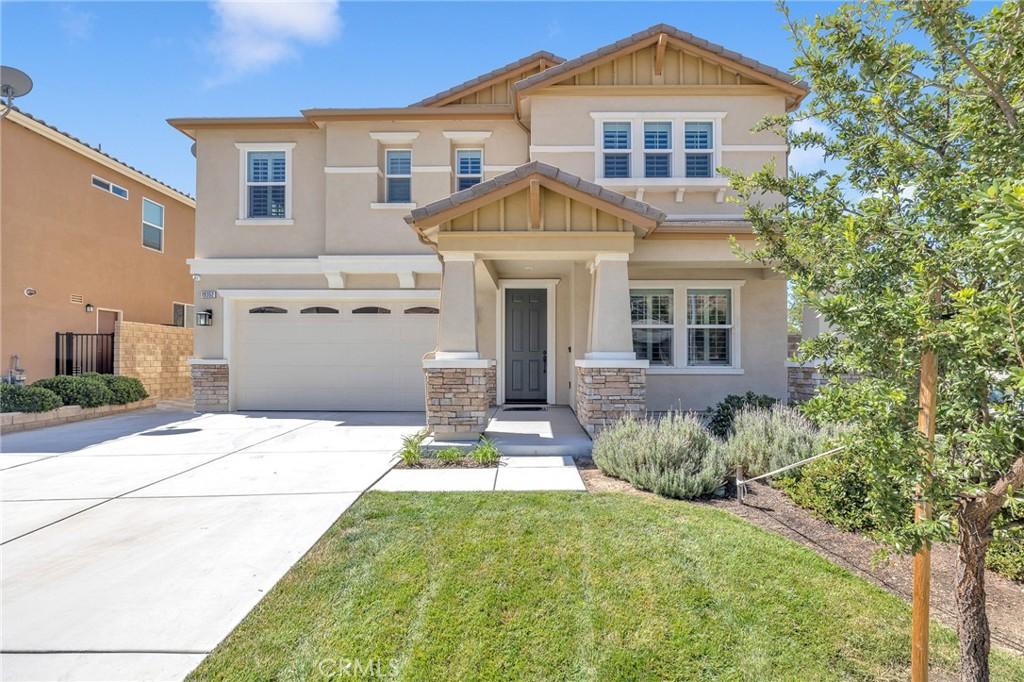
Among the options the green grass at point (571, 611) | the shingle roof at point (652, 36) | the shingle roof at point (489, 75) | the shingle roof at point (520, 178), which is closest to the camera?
the green grass at point (571, 611)

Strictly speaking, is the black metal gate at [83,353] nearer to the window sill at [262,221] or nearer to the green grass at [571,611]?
the window sill at [262,221]

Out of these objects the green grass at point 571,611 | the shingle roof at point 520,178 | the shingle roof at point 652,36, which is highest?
the shingle roof at point 652,36

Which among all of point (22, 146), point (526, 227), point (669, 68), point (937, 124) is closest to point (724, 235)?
point (526, 227)

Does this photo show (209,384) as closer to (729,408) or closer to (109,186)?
(109,186)

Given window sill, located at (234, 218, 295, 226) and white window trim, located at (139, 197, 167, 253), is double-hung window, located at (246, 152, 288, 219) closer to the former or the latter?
window sill, located at (234, 218, 295, 226)

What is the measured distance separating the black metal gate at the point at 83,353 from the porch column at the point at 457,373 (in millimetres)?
11928

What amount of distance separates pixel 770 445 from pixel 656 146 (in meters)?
7.50

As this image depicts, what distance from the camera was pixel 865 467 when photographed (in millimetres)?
2426

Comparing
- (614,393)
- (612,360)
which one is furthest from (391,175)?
(614,393)

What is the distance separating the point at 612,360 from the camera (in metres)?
7.62

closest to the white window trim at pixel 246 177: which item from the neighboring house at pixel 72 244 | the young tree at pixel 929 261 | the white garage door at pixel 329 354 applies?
the white garage door at pixel 329 354

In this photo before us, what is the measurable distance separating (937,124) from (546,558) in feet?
12.8

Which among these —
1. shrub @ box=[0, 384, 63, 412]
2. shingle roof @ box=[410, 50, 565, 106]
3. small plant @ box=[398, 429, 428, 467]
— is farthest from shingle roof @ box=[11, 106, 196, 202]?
small plant @ box=[398, 429, 428, 467]

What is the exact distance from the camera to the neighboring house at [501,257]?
1021cm
